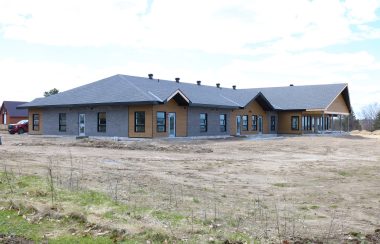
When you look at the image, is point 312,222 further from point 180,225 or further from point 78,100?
point 78,100

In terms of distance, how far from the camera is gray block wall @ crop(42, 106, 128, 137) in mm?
32812

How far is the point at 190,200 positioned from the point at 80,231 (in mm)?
2965

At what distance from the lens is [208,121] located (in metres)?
37.5

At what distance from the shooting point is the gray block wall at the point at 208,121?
35.4m

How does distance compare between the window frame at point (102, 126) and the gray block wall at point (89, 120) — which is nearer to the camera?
the gray block wall at point (89, 120)

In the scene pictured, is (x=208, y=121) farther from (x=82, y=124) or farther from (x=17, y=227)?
(x=17, y=227)

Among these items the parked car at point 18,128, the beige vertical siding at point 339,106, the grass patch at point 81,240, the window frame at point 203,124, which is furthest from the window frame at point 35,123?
the grass patch at point 81,240

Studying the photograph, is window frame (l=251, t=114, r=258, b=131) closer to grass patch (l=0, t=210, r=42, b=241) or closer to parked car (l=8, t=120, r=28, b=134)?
parked car (l=8, t=120, r=28, b=134)

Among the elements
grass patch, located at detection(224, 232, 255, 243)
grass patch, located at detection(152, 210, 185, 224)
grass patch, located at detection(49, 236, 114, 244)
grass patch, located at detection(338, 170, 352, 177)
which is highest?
grass patch, located at detection(152, 210, 185, 224)

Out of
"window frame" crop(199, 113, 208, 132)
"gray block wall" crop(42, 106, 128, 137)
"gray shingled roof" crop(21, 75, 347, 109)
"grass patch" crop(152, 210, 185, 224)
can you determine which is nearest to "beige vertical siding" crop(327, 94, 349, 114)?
"gray shingled roof" crop(21, 75, 347, 109)

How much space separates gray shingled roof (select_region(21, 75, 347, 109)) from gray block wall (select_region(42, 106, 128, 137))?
0.77m

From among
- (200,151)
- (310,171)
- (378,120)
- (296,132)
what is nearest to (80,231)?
(310,171)

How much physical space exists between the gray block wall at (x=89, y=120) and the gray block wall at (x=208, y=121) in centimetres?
531

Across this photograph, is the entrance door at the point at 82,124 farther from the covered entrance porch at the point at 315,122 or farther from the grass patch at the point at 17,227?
the grass patch at the point at 17,227
